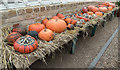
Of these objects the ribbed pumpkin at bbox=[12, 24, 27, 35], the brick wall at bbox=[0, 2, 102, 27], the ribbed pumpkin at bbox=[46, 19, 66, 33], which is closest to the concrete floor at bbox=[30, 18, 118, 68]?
the ribbed pumpkin at bbox=[46, 19, 66, 33]

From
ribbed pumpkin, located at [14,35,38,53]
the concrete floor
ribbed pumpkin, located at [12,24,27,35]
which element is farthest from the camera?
the concrete floor

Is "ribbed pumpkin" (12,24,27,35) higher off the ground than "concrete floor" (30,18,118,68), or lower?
higher

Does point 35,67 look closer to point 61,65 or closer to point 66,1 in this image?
point 61,65

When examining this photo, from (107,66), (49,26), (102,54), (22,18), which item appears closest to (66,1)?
(49,26)

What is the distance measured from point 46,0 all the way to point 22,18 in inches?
47.5

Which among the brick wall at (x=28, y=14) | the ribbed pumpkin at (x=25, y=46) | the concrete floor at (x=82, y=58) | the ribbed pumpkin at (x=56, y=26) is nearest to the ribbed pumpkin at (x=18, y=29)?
the brick wall at (x=28, y=14)

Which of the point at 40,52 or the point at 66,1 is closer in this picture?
the point at 40,52

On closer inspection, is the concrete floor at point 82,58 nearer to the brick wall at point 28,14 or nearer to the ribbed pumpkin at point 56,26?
the ribbed pumpkin at point 56,26

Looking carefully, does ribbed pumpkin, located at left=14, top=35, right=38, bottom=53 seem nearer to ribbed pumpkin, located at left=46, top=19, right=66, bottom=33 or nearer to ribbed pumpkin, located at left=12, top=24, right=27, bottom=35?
ribbed pumpkin, located at left=12, top=24, right=27, bottom=35

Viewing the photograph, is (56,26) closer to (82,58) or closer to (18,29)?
(18,29)

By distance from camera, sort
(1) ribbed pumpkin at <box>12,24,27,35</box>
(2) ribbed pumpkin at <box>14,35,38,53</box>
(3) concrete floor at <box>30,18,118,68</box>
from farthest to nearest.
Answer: (3) concrete floor at <box>30,18,118,68</box>
(1) ribbed pumpkin at <box>12,24,27,35</box>
(2) ribbed pumpkin at <box>14,35,38,53</box>

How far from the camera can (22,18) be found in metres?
2.75

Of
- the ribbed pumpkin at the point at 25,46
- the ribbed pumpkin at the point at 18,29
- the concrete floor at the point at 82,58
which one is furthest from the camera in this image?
the concrete floor at the point at 82,58

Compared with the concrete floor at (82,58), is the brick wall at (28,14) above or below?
above
